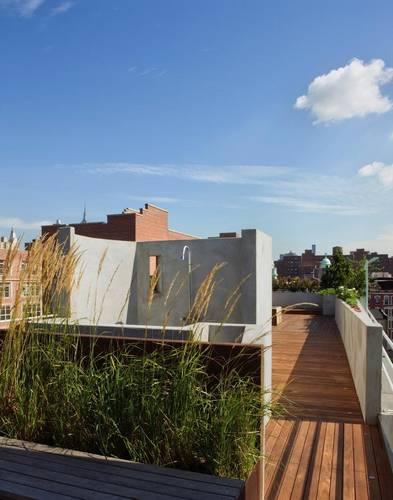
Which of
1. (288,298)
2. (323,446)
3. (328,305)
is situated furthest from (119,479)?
(288,298)

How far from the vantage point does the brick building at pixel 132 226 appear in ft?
61.8

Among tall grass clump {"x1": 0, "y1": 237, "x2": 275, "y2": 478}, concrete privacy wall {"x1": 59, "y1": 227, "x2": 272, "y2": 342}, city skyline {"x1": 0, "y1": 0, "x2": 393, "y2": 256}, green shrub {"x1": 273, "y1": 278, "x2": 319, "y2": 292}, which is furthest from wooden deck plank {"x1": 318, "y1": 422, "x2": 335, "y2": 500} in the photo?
green shrub {"x1": 273, "y1": 278, "x2": 319, "y2": 292}

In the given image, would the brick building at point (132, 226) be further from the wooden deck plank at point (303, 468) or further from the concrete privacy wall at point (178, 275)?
the wooden deck plank at point (303, 468)

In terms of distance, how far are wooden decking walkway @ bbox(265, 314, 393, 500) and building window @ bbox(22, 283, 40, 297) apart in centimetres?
153

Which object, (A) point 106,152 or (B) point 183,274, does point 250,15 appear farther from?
(A) point 106,152

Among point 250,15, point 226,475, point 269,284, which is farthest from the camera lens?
point 269,284

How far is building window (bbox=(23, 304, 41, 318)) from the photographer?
2.33 metres

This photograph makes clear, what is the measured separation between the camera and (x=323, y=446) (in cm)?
290

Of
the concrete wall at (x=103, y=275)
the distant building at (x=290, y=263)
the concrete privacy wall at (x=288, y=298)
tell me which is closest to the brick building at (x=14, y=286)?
the concrete wall at (x=103, y=275)

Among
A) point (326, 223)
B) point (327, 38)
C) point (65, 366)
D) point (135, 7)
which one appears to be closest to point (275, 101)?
point (327, 38)

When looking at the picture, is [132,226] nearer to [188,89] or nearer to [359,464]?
[188,89]

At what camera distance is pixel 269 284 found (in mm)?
9266

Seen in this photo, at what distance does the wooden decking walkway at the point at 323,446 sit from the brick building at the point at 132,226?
1422 centimetres

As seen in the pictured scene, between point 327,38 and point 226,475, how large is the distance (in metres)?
6.89
